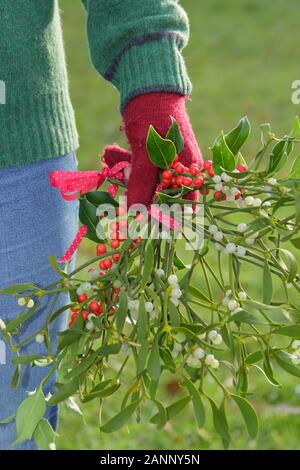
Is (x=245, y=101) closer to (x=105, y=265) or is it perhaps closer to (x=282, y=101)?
(x=282, y=101)

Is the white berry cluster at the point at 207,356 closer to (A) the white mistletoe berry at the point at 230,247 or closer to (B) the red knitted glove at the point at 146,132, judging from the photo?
(A) the white mistletoe berry at the point at 230,247

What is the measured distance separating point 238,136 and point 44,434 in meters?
0.62

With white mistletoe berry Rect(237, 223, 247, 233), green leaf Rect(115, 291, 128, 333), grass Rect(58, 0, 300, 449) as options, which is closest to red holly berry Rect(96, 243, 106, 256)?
green leaf Rect(115, 291, 128, 333)

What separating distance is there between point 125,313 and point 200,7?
8.19m

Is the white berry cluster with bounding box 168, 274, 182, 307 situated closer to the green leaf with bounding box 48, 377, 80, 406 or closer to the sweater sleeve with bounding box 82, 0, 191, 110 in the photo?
the green leaf with bounding box 48, 377, 80, 406

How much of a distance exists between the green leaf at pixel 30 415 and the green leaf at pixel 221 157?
489 mm

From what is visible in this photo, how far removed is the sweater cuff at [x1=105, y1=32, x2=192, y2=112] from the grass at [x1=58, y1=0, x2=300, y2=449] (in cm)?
134

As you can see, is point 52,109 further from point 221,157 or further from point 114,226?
point 221,157

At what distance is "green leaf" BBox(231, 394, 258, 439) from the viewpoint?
1.37 metres

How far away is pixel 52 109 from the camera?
170cm

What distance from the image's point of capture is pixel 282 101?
242 inches

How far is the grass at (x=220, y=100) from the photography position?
286 cm

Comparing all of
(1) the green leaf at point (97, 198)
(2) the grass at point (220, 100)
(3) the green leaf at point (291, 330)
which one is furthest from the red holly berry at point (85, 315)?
(2) the grass at point (220, 100)
